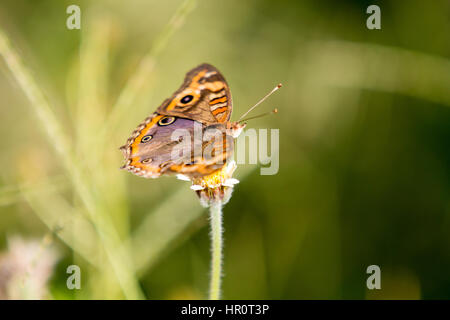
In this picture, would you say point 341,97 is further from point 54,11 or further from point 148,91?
point 54,11

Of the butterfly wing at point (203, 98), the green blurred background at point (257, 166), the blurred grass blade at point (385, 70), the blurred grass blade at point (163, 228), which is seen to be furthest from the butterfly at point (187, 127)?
the blurred grass blade at point (385, 70)

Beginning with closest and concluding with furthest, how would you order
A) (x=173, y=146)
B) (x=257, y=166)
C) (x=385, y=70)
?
(x=173, y=146) → (x=257, y=166) → (x=385, y=70)

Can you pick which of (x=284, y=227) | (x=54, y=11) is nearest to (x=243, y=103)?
(x=284, y=227)

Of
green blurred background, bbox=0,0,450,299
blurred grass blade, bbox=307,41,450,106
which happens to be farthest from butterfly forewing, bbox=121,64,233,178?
blurred grass blade, bbox=307,41,450,106

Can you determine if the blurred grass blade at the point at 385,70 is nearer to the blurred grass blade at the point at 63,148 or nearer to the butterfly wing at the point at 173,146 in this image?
the butterfly wing at the point at 173,146

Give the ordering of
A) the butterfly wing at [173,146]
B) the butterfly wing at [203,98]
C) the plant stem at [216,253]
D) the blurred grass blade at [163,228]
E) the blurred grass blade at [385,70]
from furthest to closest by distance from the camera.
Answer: the blurred grass blade at [385,70]
the blurred grass blade at [163,228]
the butterfly wing at [203,98]
the butterfly wing at [173,146]
the plant stem at [216,253]

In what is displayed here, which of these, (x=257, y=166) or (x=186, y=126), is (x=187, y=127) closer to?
(x=186, y=126)

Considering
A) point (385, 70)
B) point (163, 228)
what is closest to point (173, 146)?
point (163, 228)
